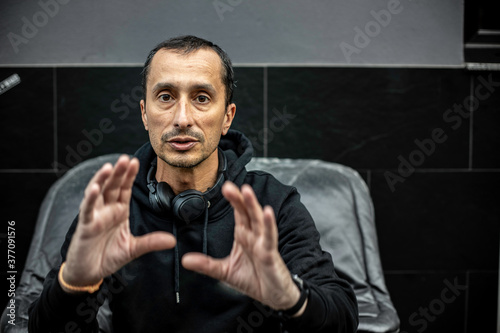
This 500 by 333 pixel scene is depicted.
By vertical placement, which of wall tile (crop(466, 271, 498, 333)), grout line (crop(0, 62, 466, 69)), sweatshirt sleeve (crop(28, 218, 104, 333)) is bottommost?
wall tile (crop(466, 271, 498, 333))

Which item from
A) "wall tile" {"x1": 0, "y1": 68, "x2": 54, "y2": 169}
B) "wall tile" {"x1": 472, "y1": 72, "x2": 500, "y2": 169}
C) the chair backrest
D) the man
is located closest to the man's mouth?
the man

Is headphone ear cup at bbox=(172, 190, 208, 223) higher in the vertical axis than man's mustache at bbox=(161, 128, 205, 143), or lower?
lower

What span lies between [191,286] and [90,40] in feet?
4.47

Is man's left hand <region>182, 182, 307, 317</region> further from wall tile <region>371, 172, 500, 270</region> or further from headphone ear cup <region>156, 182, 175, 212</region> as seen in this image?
wall tile <region>371, 172, 500, 270</region>

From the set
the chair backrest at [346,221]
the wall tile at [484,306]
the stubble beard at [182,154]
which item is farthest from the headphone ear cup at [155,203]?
the wall tile at [484,306]

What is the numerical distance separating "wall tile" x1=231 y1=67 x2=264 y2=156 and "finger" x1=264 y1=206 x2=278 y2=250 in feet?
4.20

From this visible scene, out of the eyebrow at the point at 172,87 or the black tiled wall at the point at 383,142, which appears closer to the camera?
the eyebrow at the point at 172,87

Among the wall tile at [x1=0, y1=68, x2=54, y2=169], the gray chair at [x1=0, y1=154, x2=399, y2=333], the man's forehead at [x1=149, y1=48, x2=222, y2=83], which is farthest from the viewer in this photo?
the wall tile at [x1=0, y1=68, x2=54, y2=169]

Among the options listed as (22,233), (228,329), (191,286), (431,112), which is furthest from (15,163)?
(431,112)

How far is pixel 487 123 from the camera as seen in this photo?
2.12 m

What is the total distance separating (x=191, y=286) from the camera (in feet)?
4.03

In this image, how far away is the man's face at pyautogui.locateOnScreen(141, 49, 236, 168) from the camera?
1.20m

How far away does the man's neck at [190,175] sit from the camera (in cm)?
129

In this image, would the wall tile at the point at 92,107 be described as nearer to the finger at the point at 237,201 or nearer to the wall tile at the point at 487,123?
the finger at the point at 237,201
